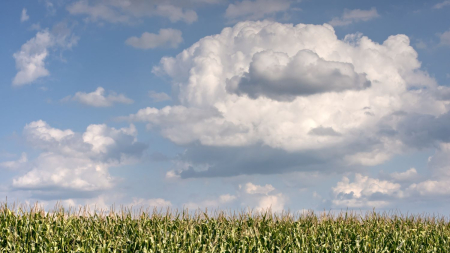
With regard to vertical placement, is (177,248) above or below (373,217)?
below

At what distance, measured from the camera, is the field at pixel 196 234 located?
1533 cm

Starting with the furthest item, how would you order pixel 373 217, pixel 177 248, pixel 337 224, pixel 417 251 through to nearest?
1. pixel 373 217
2. pixel 337 224
3. pixel 417 251
4. pixel 177 248

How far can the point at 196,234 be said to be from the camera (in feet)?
56.2

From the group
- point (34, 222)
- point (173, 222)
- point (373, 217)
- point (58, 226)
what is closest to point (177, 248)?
point (173, 222)

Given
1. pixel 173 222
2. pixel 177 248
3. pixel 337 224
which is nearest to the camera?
pixel 177 248

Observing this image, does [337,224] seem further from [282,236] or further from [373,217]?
[282,236]

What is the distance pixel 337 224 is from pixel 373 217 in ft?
11.1

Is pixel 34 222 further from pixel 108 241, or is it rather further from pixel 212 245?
pixel 212 245

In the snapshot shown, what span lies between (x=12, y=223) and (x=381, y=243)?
51.3 feet

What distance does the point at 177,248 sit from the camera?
1495 cm

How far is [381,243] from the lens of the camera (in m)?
17.4

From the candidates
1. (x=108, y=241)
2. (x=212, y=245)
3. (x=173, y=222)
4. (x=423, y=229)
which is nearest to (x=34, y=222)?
(x=108, y=241)

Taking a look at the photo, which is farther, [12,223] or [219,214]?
[219,214]

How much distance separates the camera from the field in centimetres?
1533
